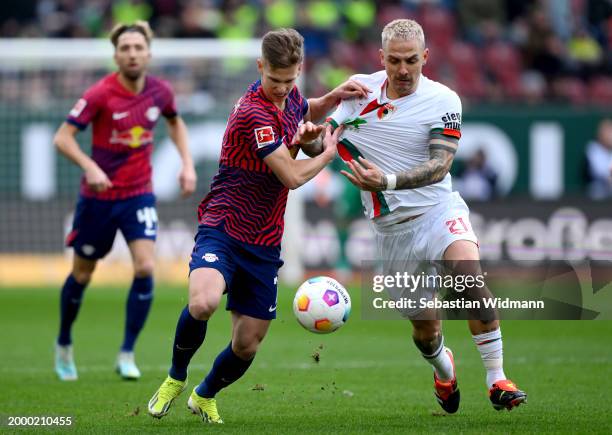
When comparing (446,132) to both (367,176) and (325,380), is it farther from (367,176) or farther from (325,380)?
(325,380)

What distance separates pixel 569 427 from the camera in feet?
21.6

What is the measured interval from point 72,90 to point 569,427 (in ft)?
40.3

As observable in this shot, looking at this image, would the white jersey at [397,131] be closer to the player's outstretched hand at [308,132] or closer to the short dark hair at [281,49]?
the player's outstretched hand at [308,132]

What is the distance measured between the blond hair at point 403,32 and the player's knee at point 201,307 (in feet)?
6.36

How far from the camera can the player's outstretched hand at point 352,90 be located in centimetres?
732

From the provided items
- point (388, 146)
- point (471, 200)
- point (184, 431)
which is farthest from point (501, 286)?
point (184, 431)

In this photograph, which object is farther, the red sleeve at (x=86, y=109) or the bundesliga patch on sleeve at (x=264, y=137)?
the red sleeve at (x=86, y=109)

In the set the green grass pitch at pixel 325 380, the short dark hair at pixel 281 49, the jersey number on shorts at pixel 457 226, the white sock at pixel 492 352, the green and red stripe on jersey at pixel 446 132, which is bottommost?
the green grass pitch at pixel 325 380

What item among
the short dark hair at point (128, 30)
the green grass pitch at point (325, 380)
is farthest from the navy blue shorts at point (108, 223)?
the short dark hair at point (128, 30)

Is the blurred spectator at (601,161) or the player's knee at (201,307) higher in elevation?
the blurred spectator at (601,161)

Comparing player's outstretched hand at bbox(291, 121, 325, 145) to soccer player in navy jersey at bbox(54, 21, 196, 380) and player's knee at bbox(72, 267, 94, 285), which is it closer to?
soccer player in navy jersey at bbox(54, 21, 196, 380)

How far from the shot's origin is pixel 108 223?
950 centimetres

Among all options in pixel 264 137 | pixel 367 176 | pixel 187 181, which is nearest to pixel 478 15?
pixel 187 181

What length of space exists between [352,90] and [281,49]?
96cm
